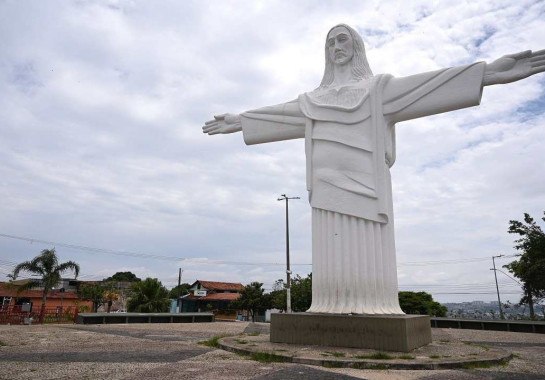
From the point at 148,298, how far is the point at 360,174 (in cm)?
2539

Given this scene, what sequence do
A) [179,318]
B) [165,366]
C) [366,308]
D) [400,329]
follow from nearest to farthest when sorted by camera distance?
[165,366], [400,329], [366,308], [179,318]

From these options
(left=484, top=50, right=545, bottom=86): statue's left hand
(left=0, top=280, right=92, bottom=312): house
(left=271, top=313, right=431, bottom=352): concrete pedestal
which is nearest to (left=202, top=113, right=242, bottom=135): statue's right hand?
(left=271, top=313, right=431, bottom=352): concrete pedestal

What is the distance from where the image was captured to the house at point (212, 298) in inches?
1720

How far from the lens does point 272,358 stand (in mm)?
7109

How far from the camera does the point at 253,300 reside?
123 ft

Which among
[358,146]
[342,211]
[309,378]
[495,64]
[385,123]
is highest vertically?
[495,64]

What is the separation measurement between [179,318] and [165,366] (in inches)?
562

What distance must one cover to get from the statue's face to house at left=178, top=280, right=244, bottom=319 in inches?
1290

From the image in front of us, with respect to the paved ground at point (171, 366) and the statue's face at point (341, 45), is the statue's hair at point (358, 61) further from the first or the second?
the paved ground at point (171, 366)

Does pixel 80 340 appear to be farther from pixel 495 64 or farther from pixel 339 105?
pixel 495 64

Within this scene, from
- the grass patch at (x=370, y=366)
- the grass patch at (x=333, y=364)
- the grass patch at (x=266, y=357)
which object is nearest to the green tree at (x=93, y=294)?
the grass patch at (x=266, y=357)

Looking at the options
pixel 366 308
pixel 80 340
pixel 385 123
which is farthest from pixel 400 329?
pixel 80 340

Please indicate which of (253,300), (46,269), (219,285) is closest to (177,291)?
(219,285)

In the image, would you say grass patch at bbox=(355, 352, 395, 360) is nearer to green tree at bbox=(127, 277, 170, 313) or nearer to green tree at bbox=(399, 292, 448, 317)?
green tree at bbox=(127, 277, 170, 313)
